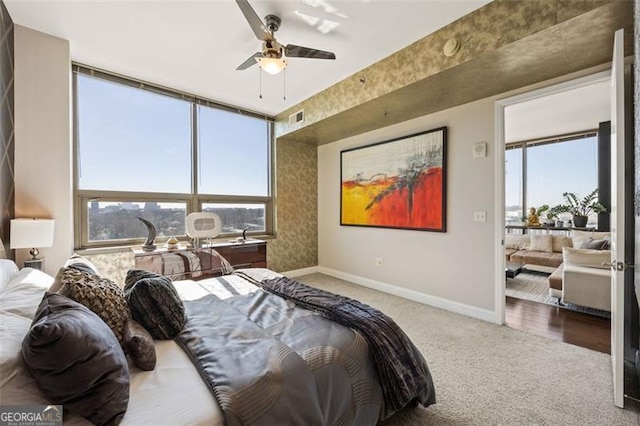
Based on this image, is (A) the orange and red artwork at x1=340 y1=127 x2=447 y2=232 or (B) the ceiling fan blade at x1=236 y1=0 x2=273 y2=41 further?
(A) the orange and red artwork at x1=340 y1=127 x2=447 y2=232

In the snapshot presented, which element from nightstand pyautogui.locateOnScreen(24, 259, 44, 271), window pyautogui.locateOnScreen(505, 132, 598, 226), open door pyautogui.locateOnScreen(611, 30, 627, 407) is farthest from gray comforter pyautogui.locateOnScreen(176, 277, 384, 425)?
window pyautogui.locateOnScreen(505, 132, 598, 226)

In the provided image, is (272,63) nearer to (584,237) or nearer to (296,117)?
(296,117)

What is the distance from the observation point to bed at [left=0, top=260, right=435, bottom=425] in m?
0.89

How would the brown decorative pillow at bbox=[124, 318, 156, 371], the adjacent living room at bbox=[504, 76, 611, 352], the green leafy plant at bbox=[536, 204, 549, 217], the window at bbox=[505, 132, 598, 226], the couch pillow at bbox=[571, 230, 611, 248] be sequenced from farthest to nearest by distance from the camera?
1. the green leafy plant at bbox=[536, 204, 549, 217]
2. the window at bbox=[505, 132, 598, 226]
3. the couch pillow at bbox=[571, 230, 611, 248]
4. the adjacent living room at bbox=[504, 76, 611, 352]
5. the brown decorative pillow at bbox=[124, 318, 156, 371]

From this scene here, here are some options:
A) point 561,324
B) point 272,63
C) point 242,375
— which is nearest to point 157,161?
point 272,63

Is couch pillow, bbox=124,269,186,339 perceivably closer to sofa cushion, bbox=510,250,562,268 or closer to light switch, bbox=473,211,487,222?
light switch, bbox=473,211,487,222

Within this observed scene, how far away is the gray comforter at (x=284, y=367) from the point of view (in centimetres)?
100

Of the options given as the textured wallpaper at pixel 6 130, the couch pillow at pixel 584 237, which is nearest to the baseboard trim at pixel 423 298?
the couch pillow at pixel 584 237

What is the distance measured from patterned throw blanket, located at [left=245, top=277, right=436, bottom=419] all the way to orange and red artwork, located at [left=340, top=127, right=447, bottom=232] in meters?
2.08

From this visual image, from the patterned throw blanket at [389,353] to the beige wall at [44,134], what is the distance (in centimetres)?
261

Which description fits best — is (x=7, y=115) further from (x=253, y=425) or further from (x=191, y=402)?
(x=253, y=425)

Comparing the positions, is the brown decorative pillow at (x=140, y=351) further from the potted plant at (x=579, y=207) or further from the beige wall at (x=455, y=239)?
the potted plant at (x=579, y=207)

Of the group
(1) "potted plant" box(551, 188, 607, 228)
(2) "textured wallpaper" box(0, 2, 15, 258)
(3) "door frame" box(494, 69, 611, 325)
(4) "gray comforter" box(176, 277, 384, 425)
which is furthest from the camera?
(1) "potted plant" box(551, 188, 607, 228)

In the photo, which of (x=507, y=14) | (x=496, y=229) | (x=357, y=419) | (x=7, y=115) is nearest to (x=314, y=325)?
(x=357, y=419)
